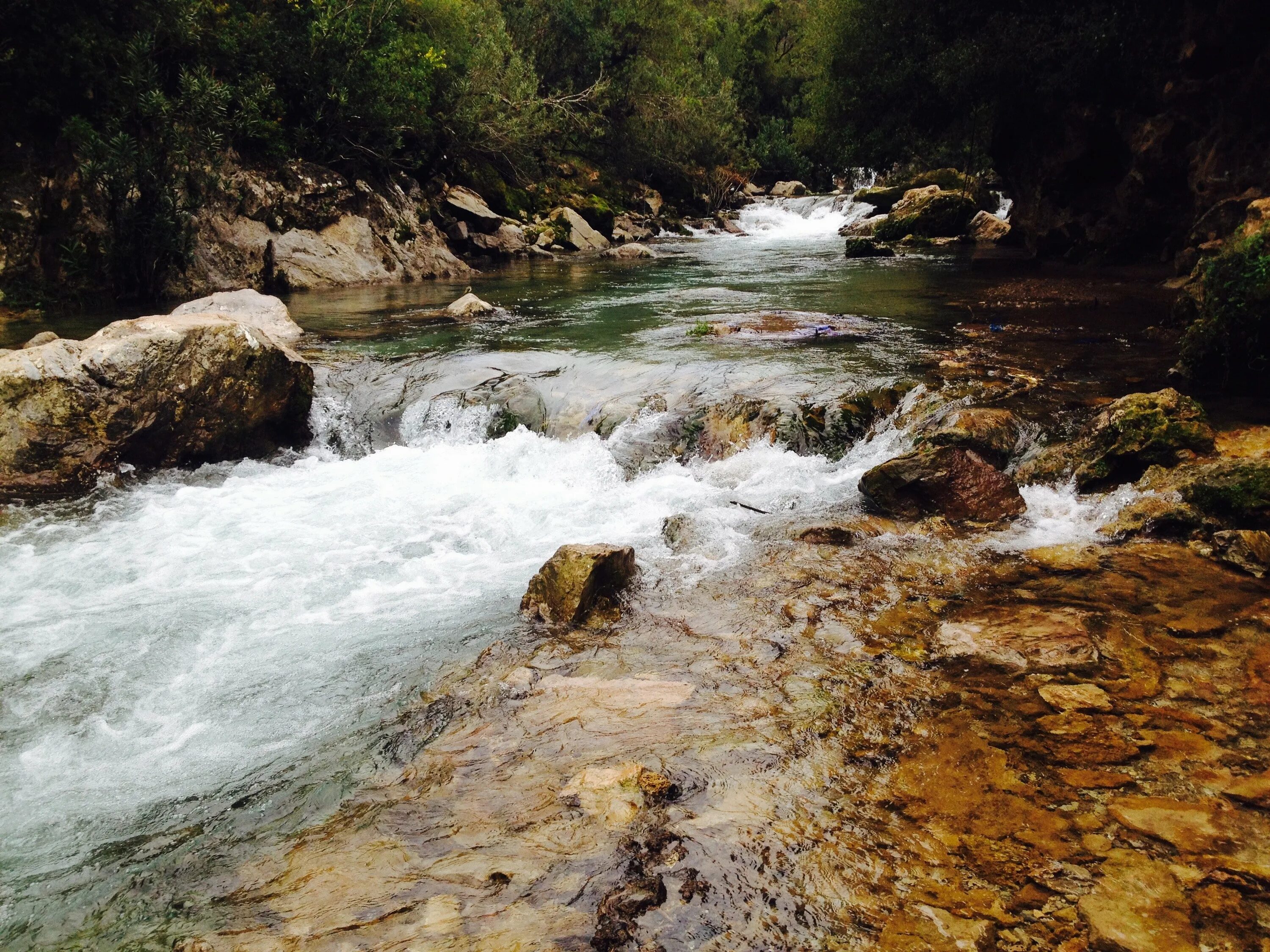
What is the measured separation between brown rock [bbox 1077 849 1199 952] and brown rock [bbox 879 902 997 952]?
0.96 ft

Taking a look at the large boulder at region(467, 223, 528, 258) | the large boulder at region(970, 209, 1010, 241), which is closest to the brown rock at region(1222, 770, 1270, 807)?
the large boulder at region(970, 209, 1010, 241)

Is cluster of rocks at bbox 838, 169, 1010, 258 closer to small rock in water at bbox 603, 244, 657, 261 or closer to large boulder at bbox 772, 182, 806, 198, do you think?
small rock in water at bbox 603, 244, 657, 261

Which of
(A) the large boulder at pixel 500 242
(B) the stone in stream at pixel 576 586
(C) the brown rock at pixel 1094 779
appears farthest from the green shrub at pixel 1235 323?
(A) the large boulder at pixel 500 242

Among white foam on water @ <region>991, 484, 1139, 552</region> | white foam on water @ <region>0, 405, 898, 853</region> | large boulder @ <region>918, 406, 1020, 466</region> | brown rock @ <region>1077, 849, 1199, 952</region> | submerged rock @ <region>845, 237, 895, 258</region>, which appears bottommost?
white foam on water @ <region>0, 405, 898, 853</region>

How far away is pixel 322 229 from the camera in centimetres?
1834

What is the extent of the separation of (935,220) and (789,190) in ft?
70.0

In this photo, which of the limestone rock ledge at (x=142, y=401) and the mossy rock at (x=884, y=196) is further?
the mossy rock at (x=884, y=196)

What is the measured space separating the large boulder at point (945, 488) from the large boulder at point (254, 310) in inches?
340

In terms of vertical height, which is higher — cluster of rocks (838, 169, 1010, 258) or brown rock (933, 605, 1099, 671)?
cluster of rocks (838, 169, 1010, 258)

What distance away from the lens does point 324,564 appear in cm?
575

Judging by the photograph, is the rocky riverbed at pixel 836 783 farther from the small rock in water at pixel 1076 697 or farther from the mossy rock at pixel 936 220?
the mossy rock at pixel 936 220

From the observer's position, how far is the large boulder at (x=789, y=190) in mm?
42781

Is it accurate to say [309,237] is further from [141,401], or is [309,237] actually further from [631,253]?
[141,401]

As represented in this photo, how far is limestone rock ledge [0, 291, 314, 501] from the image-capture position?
677cm
